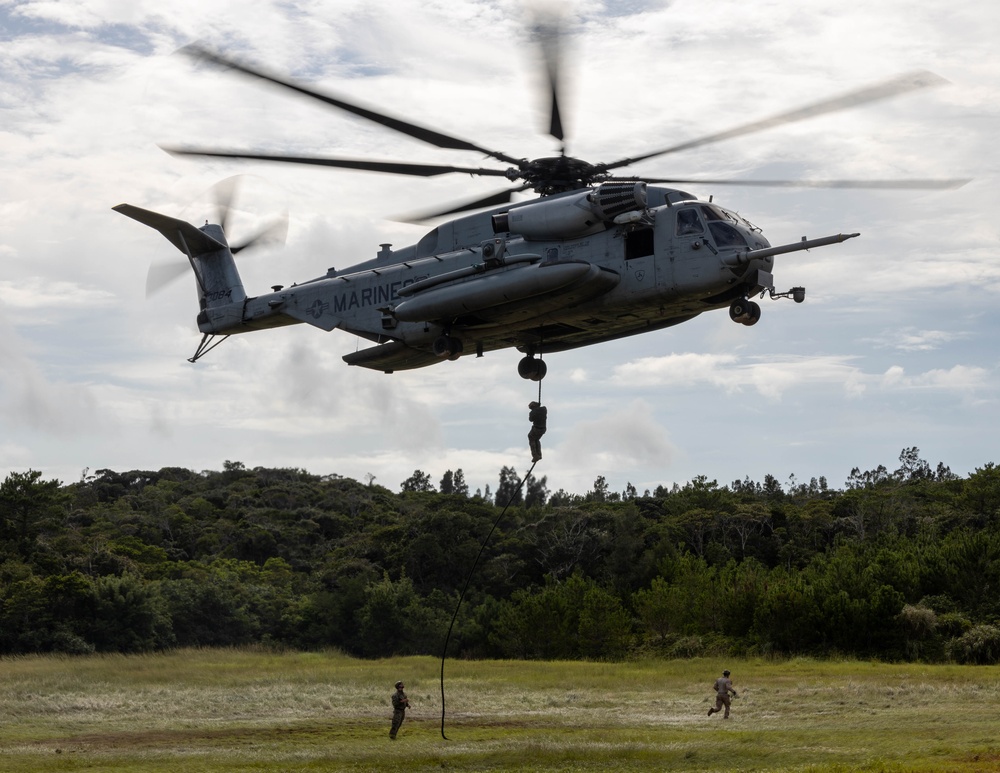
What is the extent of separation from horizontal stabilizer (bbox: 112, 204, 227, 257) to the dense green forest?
25725mm

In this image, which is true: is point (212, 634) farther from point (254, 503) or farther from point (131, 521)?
point (254, 503)

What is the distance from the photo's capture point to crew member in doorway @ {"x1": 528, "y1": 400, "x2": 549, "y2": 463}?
2266 cm

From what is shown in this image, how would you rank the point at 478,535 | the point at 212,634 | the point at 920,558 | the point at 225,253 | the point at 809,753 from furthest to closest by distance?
the point at 478,535
the point at 212,634
the point at 920,558
the point at 225,253
the point at 809,753

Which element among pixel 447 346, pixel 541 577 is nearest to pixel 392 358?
pixel 447 346

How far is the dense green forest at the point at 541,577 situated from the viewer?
46.2 metres

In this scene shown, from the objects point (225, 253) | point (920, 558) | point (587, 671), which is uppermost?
point (225, 253)

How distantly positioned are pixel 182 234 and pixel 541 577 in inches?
1609

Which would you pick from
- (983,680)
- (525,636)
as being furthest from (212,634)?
(983,680)

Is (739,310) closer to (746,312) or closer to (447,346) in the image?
(746,312)

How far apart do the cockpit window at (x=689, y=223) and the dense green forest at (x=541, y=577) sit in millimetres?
27722

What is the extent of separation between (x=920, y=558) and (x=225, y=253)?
3341 centimetres

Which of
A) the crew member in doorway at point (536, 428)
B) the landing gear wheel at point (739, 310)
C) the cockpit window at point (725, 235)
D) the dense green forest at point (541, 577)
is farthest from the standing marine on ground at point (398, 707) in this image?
the dense green forest at point (541, 577)

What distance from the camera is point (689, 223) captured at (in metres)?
20.2

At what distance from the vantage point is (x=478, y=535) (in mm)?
64562
